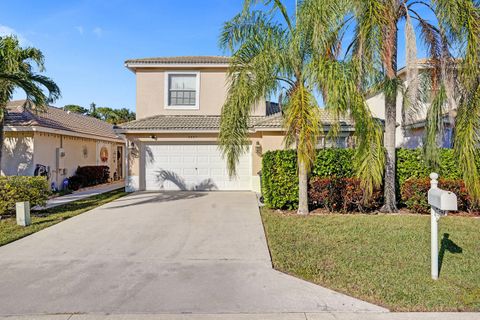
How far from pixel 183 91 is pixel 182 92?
0.08m

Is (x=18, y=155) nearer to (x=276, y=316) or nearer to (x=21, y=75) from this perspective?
(x=21, y=75)

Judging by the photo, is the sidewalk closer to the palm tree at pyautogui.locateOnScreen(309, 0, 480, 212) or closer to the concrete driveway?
the concrete driveway

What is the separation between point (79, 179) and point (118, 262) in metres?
13.1

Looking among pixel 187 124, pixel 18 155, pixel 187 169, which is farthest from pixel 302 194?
pixel 18 155

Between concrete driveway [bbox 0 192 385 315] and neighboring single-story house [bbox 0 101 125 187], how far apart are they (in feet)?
22.4

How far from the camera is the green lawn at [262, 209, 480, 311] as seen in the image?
4.25 metres

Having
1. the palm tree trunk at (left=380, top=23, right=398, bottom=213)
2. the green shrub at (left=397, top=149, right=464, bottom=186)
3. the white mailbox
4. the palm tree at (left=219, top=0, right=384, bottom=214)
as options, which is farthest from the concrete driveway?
the green shrub at (left=397, top=149, right=464, bottom=186)

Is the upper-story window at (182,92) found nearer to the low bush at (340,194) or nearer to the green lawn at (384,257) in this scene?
the low bush at (340,194)

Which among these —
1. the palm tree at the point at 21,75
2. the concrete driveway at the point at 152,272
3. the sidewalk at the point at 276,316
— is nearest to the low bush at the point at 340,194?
the concrete driveway at the point at 152,272

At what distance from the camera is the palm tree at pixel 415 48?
730cm

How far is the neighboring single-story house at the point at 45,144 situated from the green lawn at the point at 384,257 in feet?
38.2

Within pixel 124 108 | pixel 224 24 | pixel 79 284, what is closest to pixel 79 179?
pixel 224 24

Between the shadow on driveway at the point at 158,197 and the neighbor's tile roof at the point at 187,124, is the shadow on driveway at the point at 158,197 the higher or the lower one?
the lower one

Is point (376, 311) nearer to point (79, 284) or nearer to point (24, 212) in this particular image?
point (79, 284)
